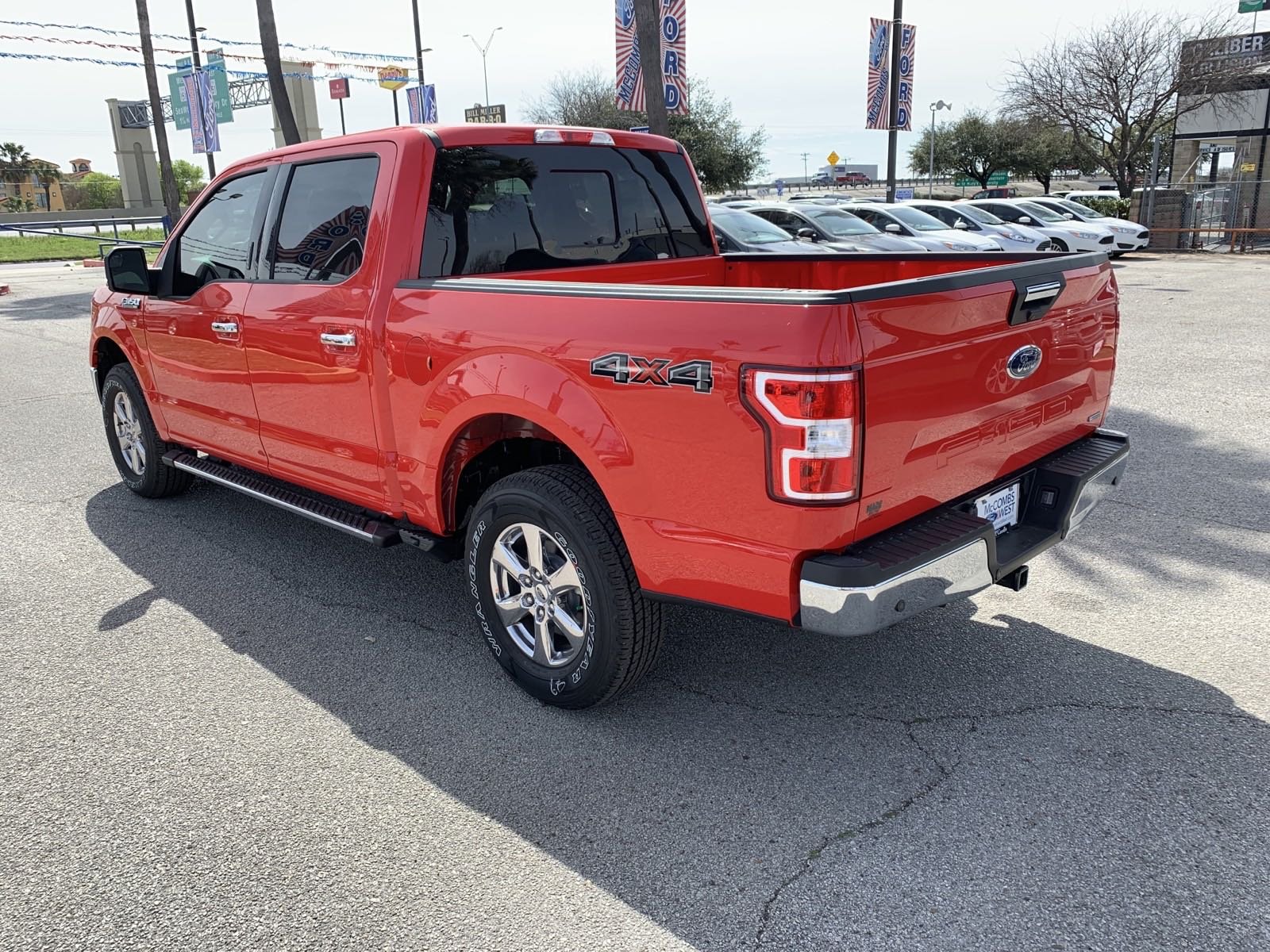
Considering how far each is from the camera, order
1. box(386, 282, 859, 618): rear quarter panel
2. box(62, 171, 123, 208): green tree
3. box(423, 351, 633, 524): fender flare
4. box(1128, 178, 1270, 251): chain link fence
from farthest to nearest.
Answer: box(62, 171, 123, 208): green tree
box(1128, 178, 1270, 251): chain link fence
box(423, 351, 633, 524): fender flare
box(386, 282, 859, 618): rear quarter panel

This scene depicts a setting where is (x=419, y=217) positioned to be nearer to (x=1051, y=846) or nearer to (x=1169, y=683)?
(x=1051, y=846)

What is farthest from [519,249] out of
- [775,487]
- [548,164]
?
[775,487]

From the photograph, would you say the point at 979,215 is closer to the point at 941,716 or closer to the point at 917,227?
the point at 917,227

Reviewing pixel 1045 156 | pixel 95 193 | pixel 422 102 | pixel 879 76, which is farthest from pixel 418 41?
pixel 95 193

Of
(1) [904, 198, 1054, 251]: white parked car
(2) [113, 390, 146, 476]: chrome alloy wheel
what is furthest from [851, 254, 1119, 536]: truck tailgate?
(1) [904, 198, 1054, 251]: white parked car

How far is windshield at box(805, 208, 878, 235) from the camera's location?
1677 centimetres

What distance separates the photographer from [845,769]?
3096 millimetres

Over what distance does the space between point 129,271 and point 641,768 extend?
364 cm

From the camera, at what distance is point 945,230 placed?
19.0 metres

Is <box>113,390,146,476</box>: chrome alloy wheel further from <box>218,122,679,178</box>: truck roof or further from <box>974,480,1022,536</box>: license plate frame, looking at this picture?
<box>974,480,1022,536</box>: license plate frame

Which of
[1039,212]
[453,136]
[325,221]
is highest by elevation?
[453,136]

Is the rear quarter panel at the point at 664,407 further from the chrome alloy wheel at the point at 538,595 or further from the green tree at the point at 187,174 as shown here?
the green tree at the point at 187,174

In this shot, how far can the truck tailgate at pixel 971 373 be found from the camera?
261cm

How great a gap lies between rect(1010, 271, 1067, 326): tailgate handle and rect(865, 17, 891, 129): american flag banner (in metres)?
24.0
